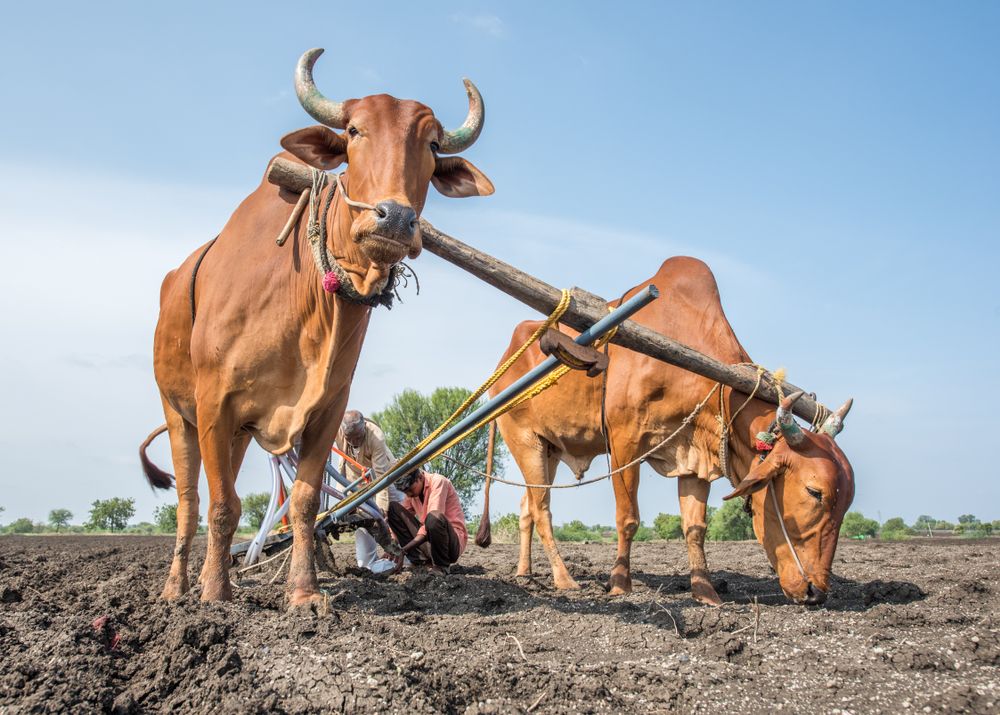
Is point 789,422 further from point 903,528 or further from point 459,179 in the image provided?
point 903,528

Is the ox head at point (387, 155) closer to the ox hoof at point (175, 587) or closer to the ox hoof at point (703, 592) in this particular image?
the ox hoof at point (175, 587)

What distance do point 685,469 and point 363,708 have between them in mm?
4286

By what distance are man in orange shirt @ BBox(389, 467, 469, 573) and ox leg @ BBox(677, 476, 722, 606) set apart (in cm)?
223

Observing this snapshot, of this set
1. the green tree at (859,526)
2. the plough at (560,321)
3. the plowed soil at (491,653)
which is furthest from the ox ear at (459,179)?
the green tree at (859,526)

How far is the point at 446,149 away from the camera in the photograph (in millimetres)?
4684

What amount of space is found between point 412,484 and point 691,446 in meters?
2.90

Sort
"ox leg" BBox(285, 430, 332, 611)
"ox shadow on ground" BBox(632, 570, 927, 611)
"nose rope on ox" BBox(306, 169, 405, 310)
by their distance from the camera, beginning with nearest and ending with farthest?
"nose rope on ox" BBox(306, 169, 405, 310), "ox leg" BBox(285, 430, 332, 611), "ox shadow on ground" BBox(632, 570, 927, 611)

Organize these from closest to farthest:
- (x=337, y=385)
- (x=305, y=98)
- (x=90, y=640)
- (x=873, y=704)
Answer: (x=873, y=704) → (x=90, y=640) → (x=305, y=98) → (x=337, y=385)

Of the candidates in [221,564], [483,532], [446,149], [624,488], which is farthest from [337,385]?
[483,532]

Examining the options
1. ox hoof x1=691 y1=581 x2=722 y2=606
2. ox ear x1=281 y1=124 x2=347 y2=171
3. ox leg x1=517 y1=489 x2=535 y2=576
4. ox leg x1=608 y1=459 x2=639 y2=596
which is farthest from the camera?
ox leg x1=517 y1=489 x2=535 y2=576

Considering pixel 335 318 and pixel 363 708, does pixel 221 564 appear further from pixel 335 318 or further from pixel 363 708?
pixel 363 708

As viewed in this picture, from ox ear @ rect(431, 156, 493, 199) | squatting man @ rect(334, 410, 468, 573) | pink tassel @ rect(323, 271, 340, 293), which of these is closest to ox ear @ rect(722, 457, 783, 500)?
ox ear @ rect(431, 156, 493, 199)

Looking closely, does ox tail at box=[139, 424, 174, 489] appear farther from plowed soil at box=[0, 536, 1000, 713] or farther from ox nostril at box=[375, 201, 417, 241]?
ox nostril at box=[375, 201, 417, 241]

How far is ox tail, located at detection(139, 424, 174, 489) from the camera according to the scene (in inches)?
310
